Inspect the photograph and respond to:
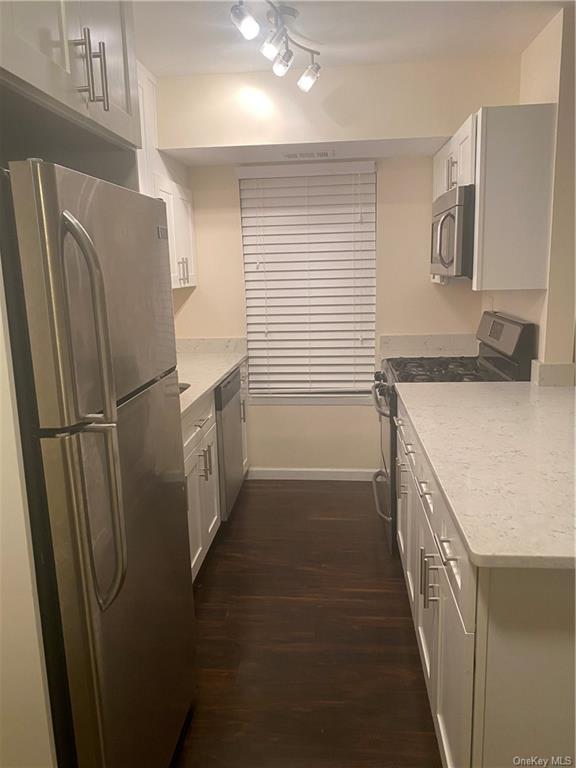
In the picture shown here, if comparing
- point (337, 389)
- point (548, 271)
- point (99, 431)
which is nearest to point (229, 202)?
point (337, 389)

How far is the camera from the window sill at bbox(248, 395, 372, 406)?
388cm

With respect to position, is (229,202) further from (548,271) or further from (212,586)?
(212,586)

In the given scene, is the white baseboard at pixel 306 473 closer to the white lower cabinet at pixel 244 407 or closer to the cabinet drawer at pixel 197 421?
the white lower cabinet at pixel 244 407

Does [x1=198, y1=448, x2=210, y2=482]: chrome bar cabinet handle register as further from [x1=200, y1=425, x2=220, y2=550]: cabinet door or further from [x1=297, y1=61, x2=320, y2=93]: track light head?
[x1=297, y1=61, x2=320, y2=93]: track light head

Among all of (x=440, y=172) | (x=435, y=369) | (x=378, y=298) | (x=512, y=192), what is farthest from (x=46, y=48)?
(x=378, y=298)

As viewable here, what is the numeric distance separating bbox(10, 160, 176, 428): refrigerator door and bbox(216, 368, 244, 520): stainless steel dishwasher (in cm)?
175

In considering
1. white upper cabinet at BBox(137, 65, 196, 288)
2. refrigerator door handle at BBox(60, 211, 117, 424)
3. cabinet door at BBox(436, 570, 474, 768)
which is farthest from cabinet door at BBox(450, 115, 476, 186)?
refrigerator door handle at BBox(60, 211, 117, 424)

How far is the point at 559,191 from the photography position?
237cm

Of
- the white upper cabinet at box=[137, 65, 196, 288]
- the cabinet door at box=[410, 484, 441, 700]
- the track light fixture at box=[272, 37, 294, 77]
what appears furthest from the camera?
the white upper cabinet at box=[137, 65, 196, 288]

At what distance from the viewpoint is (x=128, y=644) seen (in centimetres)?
135

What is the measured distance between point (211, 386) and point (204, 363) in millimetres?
702

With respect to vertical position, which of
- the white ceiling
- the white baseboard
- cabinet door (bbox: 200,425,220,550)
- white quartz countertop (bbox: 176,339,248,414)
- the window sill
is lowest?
the white baseboard

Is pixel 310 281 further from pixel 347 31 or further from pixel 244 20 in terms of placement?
pixel 244 20

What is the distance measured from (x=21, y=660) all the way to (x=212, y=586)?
1.64 metres
